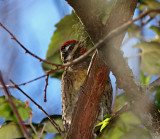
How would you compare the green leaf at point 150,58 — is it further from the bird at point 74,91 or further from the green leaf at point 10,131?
the green leaf at point 10,131

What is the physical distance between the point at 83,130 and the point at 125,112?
35 centimetres

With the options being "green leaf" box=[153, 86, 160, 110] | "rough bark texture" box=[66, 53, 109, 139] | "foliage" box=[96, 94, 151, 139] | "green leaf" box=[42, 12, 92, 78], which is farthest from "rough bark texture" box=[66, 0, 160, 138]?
"green leaf" box=[42, 12, 92, 78]

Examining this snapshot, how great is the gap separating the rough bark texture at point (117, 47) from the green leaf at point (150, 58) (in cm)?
89

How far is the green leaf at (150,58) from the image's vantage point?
2.46m

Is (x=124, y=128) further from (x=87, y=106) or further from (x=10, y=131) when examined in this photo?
(x=10, y=131)

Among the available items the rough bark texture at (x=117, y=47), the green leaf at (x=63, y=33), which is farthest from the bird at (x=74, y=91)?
the rough bark texture at (x=117, y=47)

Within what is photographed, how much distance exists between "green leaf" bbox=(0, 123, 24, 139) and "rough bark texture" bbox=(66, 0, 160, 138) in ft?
3.62

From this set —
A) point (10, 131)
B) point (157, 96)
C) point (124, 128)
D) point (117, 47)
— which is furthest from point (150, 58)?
point (10, 131)

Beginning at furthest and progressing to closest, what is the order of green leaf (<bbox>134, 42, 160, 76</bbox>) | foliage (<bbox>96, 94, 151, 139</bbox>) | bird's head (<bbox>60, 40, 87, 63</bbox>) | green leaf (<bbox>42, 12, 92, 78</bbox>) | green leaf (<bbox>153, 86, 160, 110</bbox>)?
bird's head (<bbox>60, 40, 87, 63</bbox>), green leaf (<bbox>134, 42, 160, 76</bbox>), green leaf (<bbox>42, 12, 92, 78</bbox>), green leaf (<bbox>153, 86, 160, 110</bbox>), foliage (<bbox>96, 94, 151, 139</bbox>)

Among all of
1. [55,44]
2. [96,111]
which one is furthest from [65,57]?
[96,111]

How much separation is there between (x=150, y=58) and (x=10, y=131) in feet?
4.81

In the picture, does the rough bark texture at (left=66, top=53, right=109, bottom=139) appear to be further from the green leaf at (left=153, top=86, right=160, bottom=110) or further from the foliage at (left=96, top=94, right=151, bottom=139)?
the green leaf at (left=153, top=86, right=160, bottom=110)

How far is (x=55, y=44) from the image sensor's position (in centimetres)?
252

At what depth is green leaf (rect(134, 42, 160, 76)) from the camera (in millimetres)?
2457
